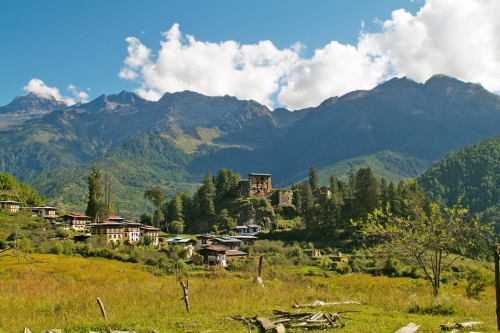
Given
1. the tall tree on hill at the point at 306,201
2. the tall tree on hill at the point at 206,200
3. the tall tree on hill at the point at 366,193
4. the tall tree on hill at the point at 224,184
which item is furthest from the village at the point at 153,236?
the tall tree on hill at the point at 366,193

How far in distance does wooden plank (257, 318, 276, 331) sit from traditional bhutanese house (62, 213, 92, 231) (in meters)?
82.2

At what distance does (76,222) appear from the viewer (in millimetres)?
88375

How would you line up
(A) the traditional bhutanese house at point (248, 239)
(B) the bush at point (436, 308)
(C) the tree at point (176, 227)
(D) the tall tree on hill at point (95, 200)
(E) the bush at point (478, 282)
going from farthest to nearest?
(C) the tree at point (176, 227) → (D) the tall tree on hill at point (95, 200) → (A) the traditional bhutanese house at point (248, 239) → (E) the bush at point (478, 282) → (B) the bush at point (436, 308)

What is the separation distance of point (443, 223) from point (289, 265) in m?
43.1

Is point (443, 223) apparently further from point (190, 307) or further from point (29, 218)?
point (29, 218)

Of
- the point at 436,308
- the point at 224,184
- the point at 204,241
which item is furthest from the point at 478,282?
the point at 224,184

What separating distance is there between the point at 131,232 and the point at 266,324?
245 ft

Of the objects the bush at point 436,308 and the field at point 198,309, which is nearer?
the field at point 198,309

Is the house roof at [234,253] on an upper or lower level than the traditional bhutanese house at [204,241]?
lower

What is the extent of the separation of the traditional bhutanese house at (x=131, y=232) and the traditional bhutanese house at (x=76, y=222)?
11351 mm

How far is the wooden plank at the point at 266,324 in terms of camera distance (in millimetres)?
11406

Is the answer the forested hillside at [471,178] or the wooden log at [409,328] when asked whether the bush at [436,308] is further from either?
the forested hillside at [471,178]

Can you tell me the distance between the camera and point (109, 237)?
77.0 m

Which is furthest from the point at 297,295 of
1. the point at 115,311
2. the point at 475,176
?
the point at 475,176
